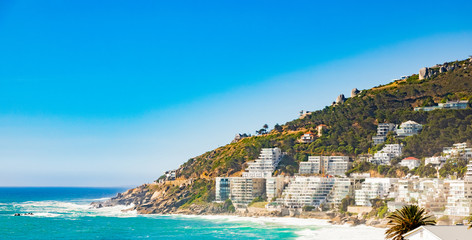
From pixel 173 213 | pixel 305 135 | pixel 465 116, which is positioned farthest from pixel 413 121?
pixel 173 213

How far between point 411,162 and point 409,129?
16358 millimetres

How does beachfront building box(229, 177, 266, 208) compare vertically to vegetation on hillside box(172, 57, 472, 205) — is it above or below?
below

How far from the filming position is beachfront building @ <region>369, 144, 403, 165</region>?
11044 centimetres

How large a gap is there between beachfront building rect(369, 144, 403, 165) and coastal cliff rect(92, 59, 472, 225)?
1870mm

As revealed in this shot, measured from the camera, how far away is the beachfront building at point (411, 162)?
339 feet

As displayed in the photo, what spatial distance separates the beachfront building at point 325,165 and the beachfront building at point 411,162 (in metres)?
12.2

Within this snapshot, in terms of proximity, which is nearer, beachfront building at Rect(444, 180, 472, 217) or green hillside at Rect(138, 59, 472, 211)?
beachfront building at Rect(444, 180, 472, 217)

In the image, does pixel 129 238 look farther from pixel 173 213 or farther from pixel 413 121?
pixel 413 121

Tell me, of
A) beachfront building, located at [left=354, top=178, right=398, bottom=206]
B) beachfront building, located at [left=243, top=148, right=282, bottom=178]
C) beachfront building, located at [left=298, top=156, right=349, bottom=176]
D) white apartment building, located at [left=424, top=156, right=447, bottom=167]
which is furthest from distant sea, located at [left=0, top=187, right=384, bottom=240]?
white apartment building, located at [left=424, top=156, right=447, bottom=167]

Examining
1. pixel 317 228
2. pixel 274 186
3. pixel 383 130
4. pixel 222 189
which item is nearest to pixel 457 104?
pixel 383 130

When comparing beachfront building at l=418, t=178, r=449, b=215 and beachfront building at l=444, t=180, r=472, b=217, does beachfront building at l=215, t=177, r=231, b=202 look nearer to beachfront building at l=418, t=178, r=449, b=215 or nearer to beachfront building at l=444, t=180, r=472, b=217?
beachfront building at l=418, t=178, r=449, b=215

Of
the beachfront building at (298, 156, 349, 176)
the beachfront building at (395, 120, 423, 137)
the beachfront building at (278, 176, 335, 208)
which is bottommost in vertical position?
the beachfront building at (278, 176, 335, 208)

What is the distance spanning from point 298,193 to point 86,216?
44724 millimetres

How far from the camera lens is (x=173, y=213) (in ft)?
394
